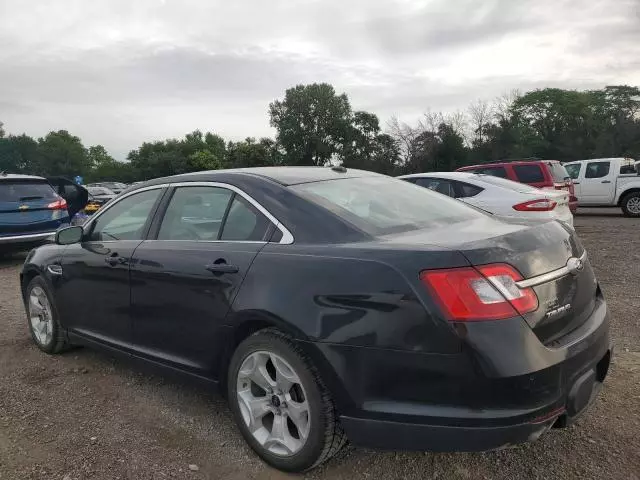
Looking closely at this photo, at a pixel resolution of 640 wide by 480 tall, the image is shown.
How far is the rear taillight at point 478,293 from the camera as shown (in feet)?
6.93

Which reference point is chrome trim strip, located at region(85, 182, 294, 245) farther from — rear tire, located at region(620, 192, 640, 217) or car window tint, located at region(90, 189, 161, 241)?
rear tire, located at region(620, 192, 640, 217)

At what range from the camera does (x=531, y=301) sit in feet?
7.25

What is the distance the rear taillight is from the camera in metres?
2.11

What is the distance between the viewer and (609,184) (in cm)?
1472

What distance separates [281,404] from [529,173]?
10.7 metres

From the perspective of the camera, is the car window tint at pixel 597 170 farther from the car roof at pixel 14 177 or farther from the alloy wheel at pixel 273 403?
the alloy wheel at pixel 273 403

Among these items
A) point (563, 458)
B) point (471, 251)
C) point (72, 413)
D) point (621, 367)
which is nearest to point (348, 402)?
point (471, 251)

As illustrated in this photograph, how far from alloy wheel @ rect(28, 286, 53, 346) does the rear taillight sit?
3.48 metres

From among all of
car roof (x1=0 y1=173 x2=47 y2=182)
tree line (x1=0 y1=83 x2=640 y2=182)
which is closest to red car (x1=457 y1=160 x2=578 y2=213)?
car roof (x1=0 y1=173 x2=47 y2=182)

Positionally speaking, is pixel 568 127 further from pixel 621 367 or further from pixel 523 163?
pixel 621 367

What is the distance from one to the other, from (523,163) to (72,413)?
11.0 m

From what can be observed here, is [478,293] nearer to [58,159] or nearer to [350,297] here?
[350,297]

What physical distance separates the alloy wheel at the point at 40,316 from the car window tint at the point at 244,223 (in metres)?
2.23

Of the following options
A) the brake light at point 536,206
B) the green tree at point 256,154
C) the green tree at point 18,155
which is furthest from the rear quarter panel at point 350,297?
the green tree at point 18,155
